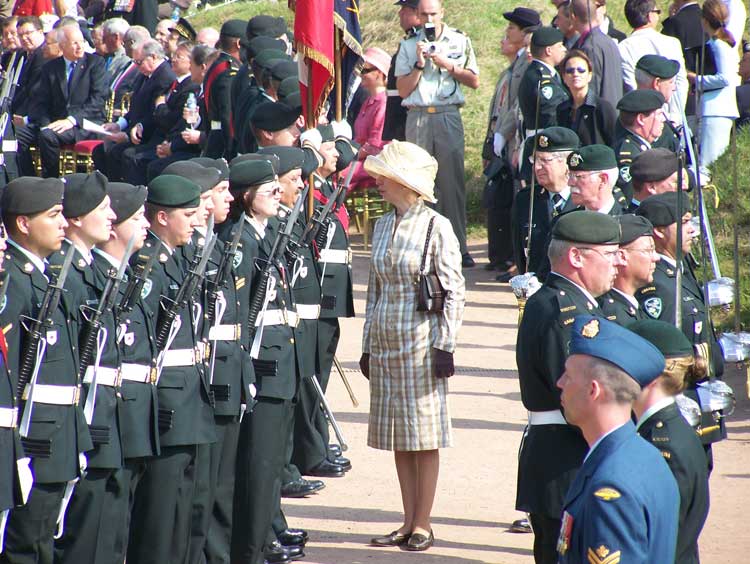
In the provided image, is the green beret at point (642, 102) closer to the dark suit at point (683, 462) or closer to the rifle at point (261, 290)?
the rifle at point (261, 290)

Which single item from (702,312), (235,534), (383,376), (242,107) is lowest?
(235,534)

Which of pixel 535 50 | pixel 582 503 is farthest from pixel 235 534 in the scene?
pixel 535 50

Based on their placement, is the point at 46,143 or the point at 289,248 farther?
the point at 46,143

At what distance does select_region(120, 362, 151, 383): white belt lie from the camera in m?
5.56

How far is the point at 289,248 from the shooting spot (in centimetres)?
726

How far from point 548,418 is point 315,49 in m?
3.98

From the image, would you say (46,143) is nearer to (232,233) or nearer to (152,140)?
(152,140)

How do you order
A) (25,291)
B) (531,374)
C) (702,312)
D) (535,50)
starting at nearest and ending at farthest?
(25,291) → (531,374) → (702,312) → (535,50)

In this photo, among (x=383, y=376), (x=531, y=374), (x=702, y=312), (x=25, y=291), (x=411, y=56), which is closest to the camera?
(x=25, y=291)

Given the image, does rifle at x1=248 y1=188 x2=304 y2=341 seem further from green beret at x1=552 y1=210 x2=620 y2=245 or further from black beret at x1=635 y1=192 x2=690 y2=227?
black beret at x1=635 y1=192 x2=690 y2=227

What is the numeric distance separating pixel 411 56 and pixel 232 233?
21.7ft

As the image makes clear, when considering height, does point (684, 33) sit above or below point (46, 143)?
above

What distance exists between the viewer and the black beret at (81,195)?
17.7 feet

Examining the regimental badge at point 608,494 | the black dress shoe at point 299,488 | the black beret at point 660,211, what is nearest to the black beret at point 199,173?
the black beret at point 660,211
